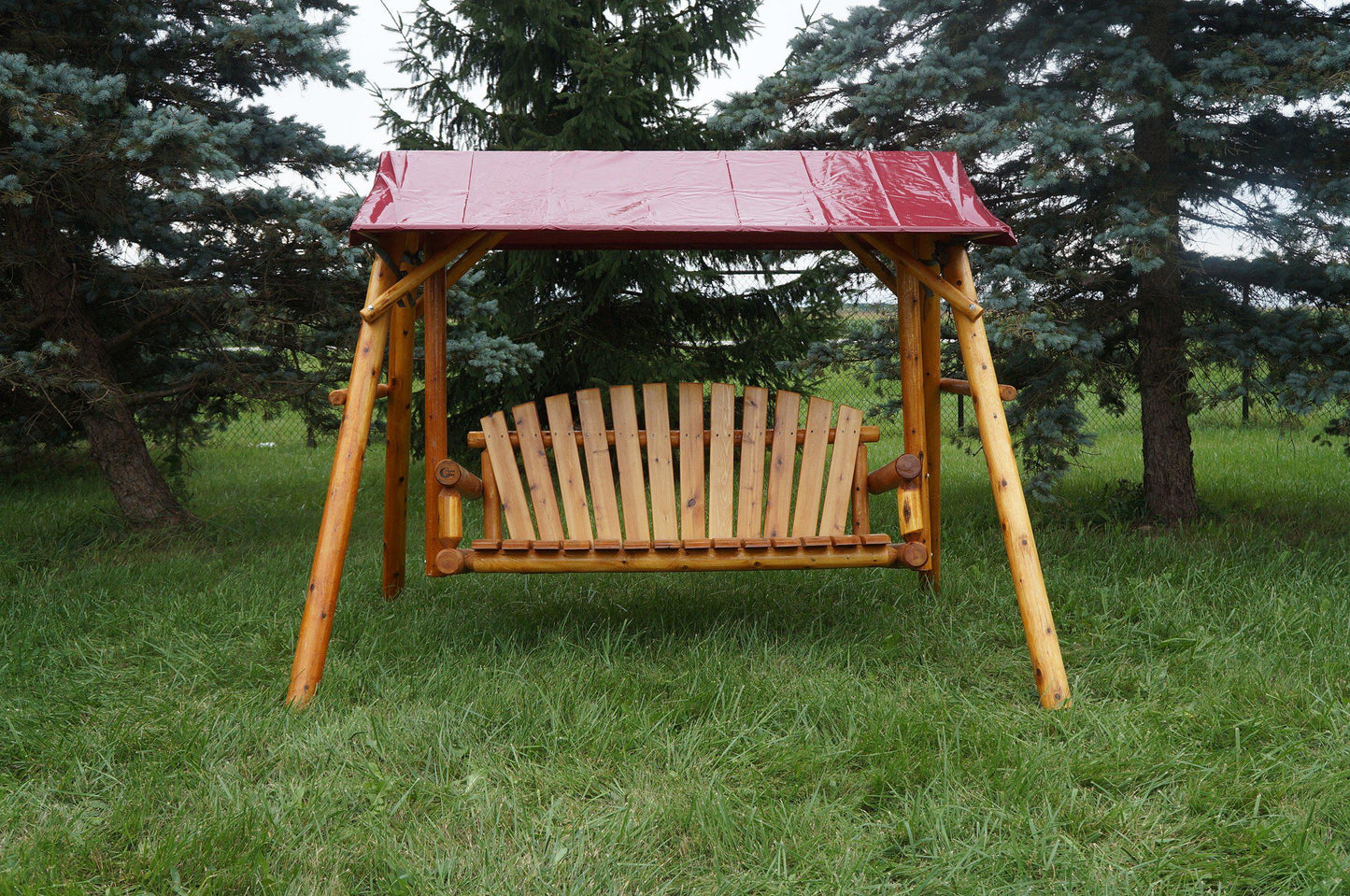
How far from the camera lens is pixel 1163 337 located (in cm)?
511

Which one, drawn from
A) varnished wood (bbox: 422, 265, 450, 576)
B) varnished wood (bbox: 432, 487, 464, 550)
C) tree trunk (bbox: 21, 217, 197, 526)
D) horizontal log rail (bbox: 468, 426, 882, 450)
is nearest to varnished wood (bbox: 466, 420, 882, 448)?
horizontal log rail (bbox: 468, 426, 882, 450)

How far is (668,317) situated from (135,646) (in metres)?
5.04

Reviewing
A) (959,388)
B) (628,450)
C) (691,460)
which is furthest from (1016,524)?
(628,450)

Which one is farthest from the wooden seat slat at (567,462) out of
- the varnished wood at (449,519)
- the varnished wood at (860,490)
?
the varnished wood at (860,490)

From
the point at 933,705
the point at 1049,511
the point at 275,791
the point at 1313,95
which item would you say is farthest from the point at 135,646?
the point at 1313,95

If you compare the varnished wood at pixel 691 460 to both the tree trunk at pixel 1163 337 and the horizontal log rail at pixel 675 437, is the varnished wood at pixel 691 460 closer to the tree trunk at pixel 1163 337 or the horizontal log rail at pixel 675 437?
the horizontal log rail at pixel 675 437

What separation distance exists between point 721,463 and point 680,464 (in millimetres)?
184

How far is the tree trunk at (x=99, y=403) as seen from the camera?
4.90m

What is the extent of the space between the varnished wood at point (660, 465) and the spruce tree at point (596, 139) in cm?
308

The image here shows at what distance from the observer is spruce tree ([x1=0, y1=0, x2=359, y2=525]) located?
14.8ft

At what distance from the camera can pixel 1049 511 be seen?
5.69m

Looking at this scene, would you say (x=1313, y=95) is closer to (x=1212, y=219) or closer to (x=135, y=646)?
(x=1212, y=219)

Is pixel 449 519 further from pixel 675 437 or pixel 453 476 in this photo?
pixel 675 437

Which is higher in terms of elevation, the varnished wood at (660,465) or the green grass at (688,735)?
the varnished wood at (660,465)
